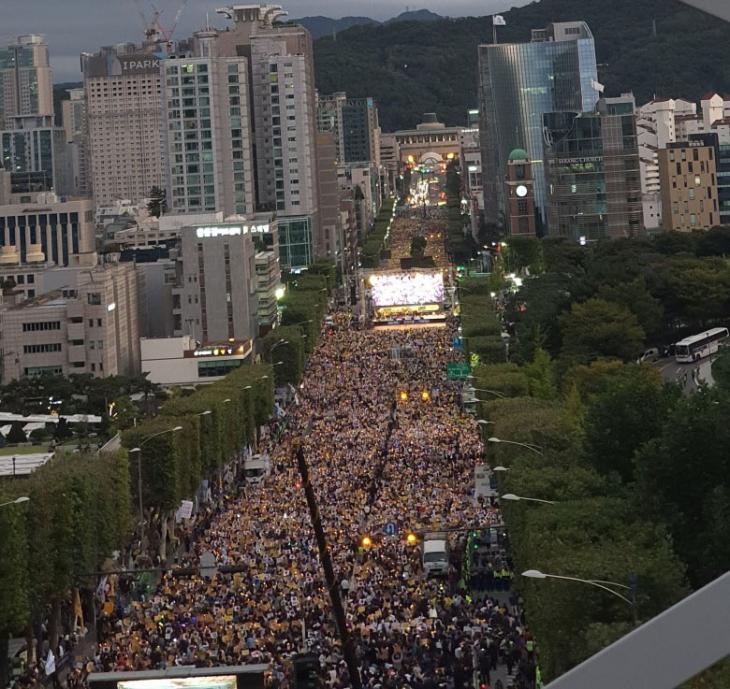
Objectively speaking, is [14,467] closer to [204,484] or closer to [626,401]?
[204,484]

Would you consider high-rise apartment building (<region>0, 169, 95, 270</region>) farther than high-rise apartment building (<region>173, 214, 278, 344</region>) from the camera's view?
Yes

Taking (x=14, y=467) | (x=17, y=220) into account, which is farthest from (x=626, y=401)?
(x=17, y=220)

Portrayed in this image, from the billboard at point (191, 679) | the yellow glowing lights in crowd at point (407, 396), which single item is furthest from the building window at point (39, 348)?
the billboard at point (191, 679)

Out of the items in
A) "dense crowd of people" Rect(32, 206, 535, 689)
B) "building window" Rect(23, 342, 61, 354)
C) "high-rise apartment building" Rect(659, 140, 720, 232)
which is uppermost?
"high-rise apartment building" Rect(659, 140, 720, 232)

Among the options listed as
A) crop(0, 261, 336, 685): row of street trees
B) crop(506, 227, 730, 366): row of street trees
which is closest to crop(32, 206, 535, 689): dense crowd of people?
crop(0, 261, 336, 685): row of street trees

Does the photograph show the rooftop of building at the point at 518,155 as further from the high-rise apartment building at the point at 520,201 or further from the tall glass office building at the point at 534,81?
the tall glass office building at the point at 534,81

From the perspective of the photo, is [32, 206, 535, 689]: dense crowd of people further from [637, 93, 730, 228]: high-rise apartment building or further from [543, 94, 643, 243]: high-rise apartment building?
[637, 93, 730, 228]: high-rise apartment building
